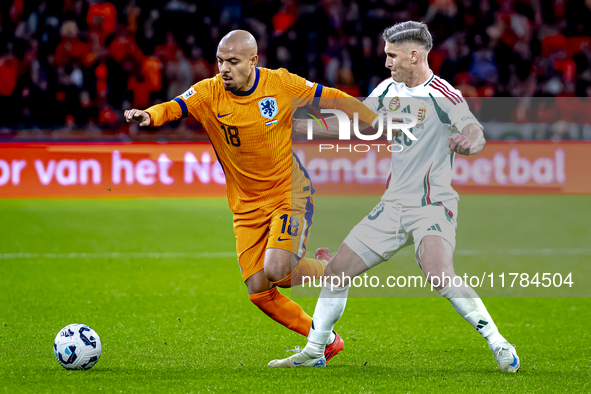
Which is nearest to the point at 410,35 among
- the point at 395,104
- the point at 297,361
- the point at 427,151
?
the point at 395,104

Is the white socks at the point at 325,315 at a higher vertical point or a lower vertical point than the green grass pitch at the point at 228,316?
higher

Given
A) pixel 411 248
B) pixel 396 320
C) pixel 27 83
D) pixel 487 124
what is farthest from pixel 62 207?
pixel 396 320

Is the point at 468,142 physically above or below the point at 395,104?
below

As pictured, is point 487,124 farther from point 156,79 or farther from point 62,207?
point 62,207

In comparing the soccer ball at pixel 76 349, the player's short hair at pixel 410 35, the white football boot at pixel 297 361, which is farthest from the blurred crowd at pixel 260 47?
the player's short hair at pixel 410 35

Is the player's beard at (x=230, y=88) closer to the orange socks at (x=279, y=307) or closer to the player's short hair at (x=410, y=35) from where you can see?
the player's short hair at (x=410, y=35)

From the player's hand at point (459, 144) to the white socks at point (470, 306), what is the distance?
0.72m

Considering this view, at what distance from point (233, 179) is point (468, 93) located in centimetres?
975

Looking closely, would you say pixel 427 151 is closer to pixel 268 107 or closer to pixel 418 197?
pixel 418 197

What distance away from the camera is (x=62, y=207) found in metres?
12.5

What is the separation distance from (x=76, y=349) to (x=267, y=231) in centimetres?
137

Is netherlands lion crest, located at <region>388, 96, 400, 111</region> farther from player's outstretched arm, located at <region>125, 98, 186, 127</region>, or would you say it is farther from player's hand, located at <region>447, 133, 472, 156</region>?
player's outstretched arm, located at <region>125, 98, 186, 127</region>

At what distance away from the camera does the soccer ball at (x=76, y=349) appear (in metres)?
4.41

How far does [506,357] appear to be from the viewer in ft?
14.2
